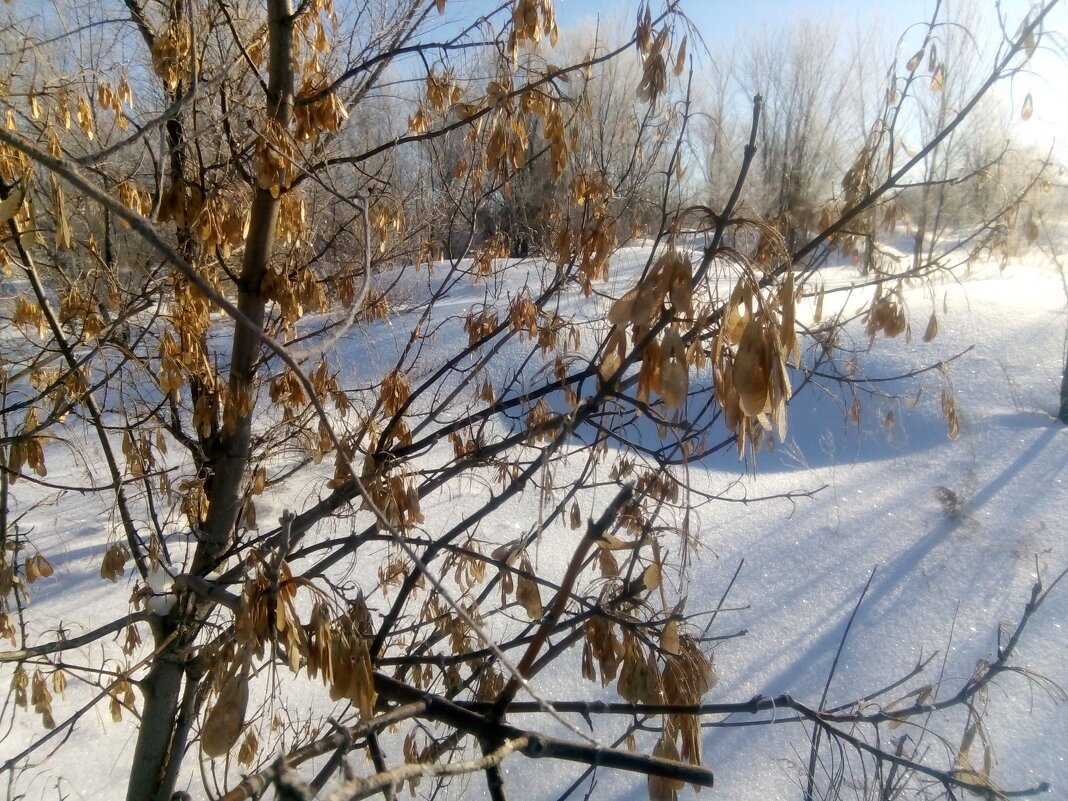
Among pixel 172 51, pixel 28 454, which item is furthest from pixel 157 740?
pixel 172 51

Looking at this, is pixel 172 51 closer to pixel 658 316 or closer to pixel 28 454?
pixel 28 454

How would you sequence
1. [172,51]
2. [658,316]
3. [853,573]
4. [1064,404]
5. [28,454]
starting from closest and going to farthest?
1. [658,316]
2. [172,51]
3. [28,454]
4. [853,573]
5. [1064,404]

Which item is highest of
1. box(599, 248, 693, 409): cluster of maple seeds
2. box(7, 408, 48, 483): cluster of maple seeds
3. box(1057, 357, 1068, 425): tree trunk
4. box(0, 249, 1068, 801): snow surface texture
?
box(599, 248, 693, 409): cluster of maple seeds

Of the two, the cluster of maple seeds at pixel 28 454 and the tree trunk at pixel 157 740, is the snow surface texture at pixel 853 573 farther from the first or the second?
the tree trunk at pixel 157 740

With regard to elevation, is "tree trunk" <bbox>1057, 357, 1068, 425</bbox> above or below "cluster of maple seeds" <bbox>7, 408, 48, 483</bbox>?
below

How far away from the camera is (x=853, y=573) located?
3594 mm

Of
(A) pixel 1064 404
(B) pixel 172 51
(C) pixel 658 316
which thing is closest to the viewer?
(C) pixel 658 316

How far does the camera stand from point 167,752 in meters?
1.79

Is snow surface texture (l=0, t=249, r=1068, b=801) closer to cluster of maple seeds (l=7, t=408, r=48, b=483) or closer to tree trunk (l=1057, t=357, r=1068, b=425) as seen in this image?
tree trunk (l=1057, t=357, r=1068, b=425)

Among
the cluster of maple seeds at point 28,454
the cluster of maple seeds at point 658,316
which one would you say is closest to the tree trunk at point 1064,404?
the cluster of maple seeds at point 658,316

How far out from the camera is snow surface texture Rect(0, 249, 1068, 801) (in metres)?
2.51

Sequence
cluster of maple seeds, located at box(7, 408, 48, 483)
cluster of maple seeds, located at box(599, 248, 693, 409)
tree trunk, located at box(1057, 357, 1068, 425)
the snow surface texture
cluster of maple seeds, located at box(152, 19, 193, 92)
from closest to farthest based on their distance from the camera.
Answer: cluster of maple seeds, located at box(599, 248, 693, 409)
cluster of maple seeds, located at box(152, 19, 193, 92)
cluster of maple seeds, located at box(7, 408, 48, 483)
the snow surface texture
tree trunk, located at box(1057, 357, 1068, 425)

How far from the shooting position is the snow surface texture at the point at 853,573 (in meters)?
2.51

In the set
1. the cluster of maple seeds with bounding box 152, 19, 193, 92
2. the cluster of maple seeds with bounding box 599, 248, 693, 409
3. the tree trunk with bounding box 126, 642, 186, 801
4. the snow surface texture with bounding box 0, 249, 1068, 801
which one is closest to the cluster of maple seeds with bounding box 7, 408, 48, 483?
the snow surface texture with bounding box 0, 249, 1068, 801
